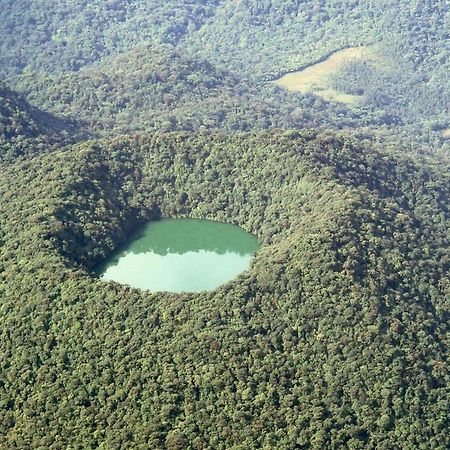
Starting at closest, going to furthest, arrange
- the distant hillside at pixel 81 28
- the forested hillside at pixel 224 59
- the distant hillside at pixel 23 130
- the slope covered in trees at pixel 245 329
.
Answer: the slope covered in trees at pixel 245 329 → the distant hillside at pixel 23 130 → the forested hillside at pixel 224 59 → the distant hillside at pixel 81 28

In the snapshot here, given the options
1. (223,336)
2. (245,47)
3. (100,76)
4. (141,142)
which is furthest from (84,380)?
(245,47)

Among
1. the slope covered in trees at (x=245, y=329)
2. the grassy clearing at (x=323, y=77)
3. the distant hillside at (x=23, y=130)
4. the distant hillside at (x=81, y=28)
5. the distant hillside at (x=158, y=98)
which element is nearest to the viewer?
the slope covered in trees at (x=245, y=329)

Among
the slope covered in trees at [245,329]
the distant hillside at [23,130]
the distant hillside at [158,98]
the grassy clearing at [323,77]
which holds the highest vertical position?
the distant hillside at [23,130]

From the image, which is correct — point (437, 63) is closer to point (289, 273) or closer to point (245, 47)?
point (245, 47)

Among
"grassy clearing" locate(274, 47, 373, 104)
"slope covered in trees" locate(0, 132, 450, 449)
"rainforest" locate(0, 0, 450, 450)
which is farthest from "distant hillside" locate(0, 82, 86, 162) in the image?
"grassy clearing" locate(274, 47, 373, 104)

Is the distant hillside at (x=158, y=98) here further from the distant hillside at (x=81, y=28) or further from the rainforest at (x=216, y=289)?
the distant hillside at (x=81, y=28)

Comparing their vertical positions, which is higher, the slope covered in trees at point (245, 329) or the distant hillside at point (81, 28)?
the slope covered in trees at point (245, 329)

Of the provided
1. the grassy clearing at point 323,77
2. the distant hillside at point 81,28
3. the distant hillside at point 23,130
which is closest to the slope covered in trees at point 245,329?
the distant hillside at point 23,130

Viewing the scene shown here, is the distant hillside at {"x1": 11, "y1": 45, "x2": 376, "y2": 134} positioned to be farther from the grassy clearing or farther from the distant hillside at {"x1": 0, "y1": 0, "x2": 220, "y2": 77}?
the distant hillside at {"x1": 0, "y1": 0, "x2": 220, "y2": 77}
